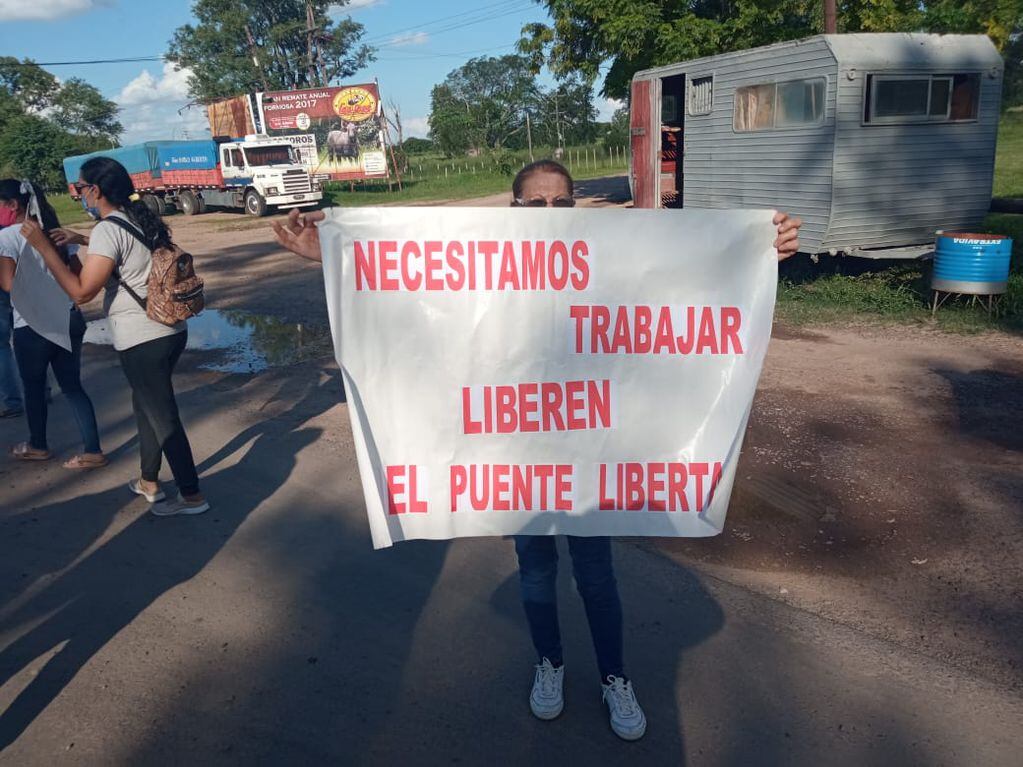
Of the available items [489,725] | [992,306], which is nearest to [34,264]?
[489,725]

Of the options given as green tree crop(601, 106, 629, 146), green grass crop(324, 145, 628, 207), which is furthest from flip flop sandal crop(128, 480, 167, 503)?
green tree crop(601, 106, 629, 146)

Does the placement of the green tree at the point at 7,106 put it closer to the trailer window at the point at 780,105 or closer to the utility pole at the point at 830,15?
the utility pole at the point at 830,15

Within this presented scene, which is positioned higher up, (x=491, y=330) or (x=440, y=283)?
(x=440, y=283)

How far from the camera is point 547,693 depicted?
2.86 metres

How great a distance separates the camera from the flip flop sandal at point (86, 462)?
5.42 meters

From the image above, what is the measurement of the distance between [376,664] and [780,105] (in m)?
10.2

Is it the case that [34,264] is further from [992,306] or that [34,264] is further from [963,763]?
[992,306]

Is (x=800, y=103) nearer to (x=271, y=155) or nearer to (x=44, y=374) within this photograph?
(x=44, y=374)

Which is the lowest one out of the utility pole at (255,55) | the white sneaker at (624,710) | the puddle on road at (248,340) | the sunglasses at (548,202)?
the puddle on road at (248,340)

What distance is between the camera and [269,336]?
973 centimetres

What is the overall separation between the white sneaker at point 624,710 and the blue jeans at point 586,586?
39 millimetres

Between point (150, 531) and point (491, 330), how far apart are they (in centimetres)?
283

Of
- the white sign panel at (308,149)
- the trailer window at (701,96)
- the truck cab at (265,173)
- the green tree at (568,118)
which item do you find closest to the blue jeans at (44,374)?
the trailer window at (701,96)

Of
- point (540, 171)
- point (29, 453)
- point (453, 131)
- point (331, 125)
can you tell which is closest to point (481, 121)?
point (453, 131)
